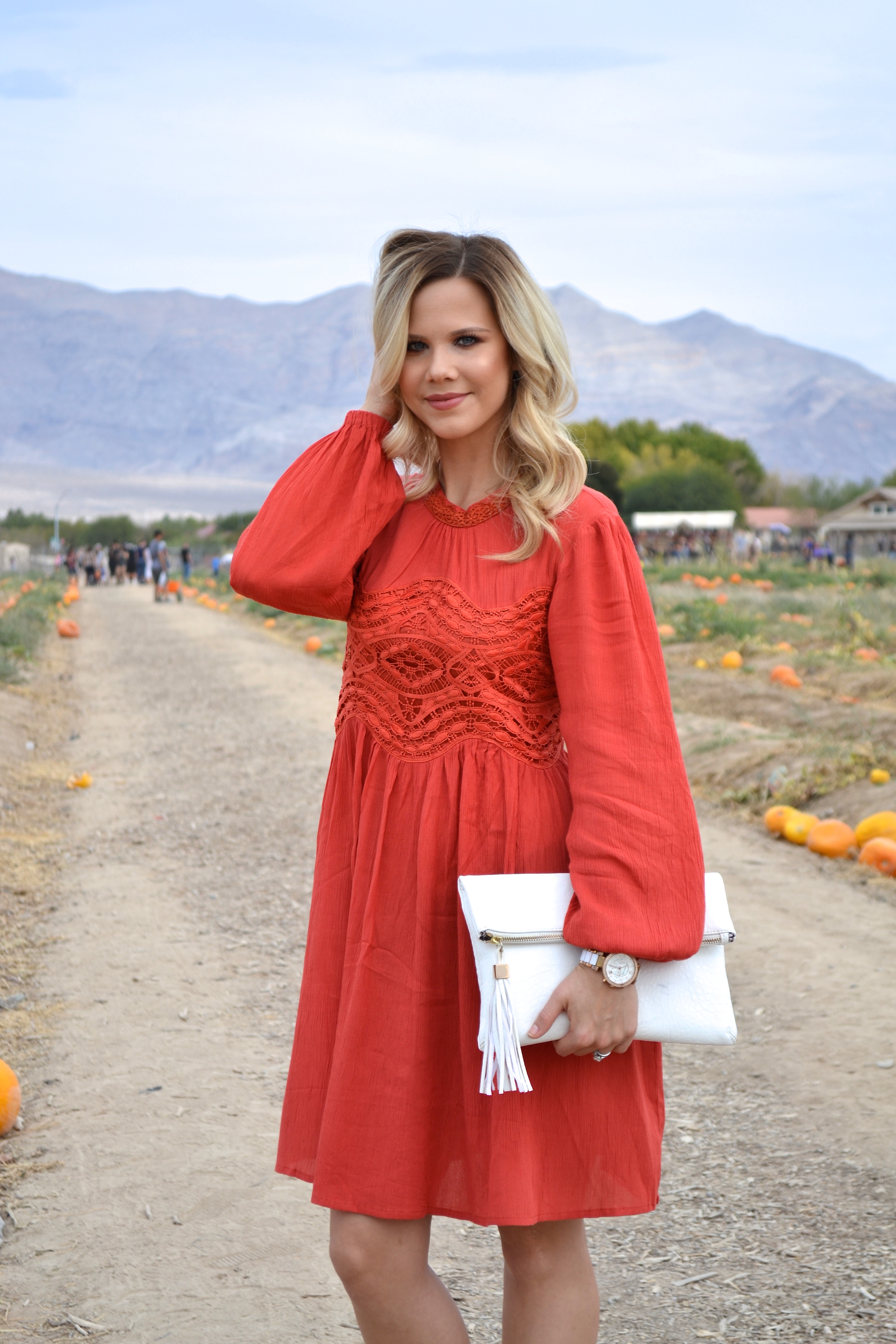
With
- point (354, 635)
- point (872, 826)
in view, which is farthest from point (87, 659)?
point (354, 635)

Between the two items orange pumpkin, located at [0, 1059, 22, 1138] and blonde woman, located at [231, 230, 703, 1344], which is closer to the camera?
blonde woman, located at [231, 230, 703, 1344]

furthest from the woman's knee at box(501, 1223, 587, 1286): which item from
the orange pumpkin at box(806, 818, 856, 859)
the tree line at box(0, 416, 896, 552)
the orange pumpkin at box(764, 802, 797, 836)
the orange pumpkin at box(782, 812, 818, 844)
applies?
the tree line at box(0, 416, 896, 552)

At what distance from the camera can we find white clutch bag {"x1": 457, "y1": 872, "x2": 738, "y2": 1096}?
181 centimetres

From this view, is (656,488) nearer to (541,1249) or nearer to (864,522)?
(864,522)

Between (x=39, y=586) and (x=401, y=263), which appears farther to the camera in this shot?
(x=39, y=586)

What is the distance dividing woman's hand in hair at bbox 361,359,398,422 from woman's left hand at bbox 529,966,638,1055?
979mm

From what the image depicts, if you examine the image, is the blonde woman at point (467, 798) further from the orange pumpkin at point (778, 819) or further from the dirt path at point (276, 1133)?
the orange pumpkin at point (778, 819)

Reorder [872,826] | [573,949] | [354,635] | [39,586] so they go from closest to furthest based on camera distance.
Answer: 1. [573,949]
2. [354,635]
3. [872,826]
4. [39,586]

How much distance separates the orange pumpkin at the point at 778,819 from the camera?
7188 millimetres

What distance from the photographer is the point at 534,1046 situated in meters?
1.92

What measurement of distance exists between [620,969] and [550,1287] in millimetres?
540

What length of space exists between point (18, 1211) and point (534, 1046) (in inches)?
77.8

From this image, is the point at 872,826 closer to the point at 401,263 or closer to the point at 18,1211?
the point at 18,1211

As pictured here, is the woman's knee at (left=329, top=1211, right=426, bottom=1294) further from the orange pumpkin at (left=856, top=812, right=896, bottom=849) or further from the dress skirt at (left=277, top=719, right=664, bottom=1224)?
the orange pumpkin at (left=856, top=812, right=896, bottom=849)
